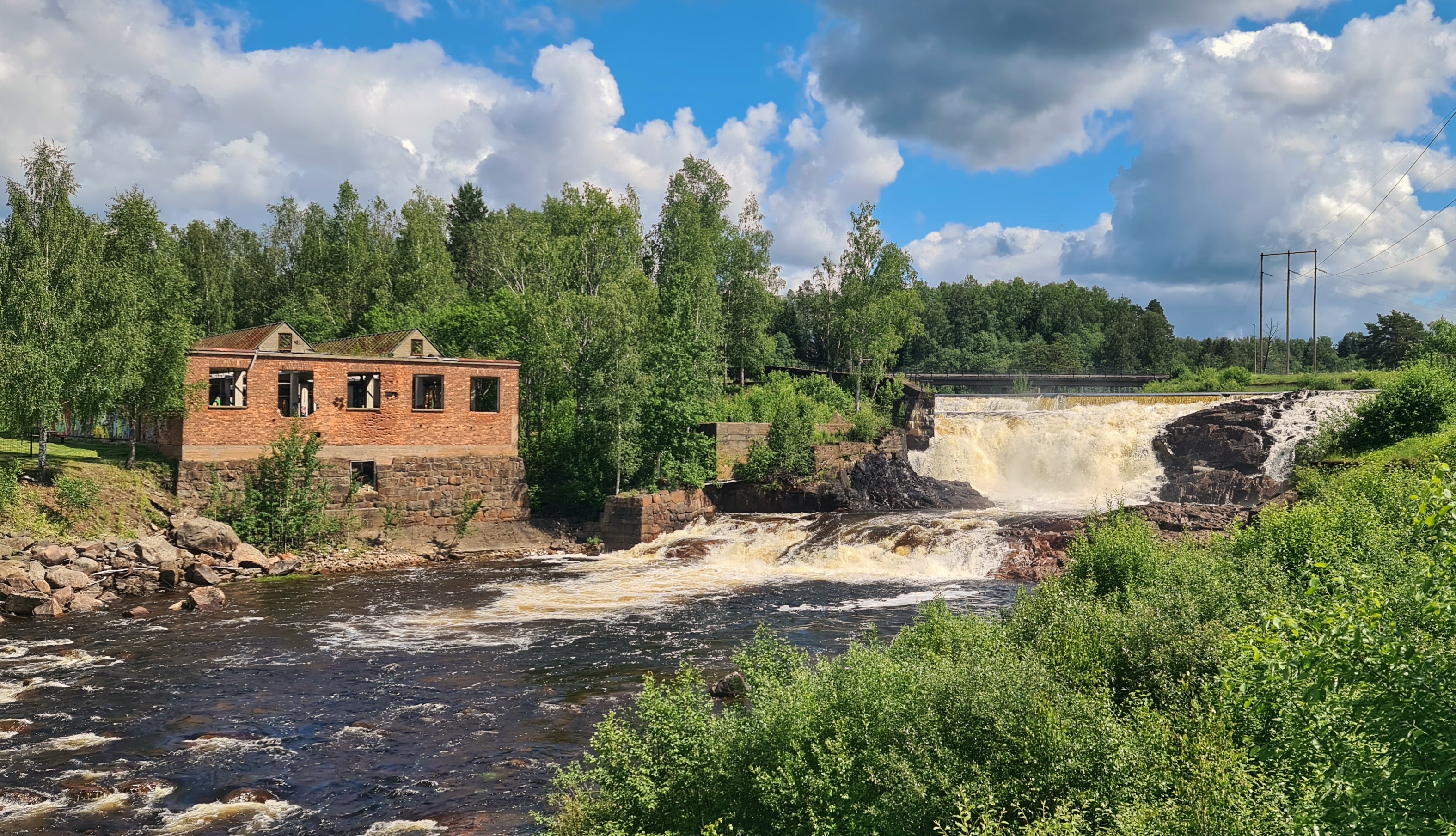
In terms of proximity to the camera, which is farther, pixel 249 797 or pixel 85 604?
pixel 85 604

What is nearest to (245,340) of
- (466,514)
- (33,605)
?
(466,514)

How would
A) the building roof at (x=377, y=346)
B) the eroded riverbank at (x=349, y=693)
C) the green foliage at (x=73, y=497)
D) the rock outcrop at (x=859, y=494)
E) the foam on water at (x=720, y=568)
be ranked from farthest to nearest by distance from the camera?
the rock outcrop at (x=859, y=494) < the building roof at (x=377, y=346) < the green foliage at (x=73, y=497) < the foam on water at (x=720, y=568) < the eroded riverbank at (x=349, y=693)

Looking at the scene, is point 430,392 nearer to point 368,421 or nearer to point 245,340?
point 368,421

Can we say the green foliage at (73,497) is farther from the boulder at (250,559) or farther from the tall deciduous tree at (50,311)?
the boulder at (250,559)

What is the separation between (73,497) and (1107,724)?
→ 29.8 meters

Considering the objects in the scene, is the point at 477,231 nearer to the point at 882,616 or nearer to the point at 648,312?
the point at 648,312

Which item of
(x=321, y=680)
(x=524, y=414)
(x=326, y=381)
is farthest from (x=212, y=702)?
(x=524, y=414)

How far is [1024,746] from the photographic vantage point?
28.1 feet

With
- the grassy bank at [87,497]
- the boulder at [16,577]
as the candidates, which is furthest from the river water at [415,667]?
the grassy bank at [87,497]

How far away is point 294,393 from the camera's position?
3309 centimetres

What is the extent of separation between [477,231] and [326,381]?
30.8 metres

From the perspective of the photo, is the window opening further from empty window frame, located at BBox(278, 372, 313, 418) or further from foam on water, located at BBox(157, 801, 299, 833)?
foam on water, located at BBox(157, 801, 299, 833)

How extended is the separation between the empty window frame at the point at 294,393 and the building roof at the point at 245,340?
2385 millimetres

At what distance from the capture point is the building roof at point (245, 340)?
3513cm
